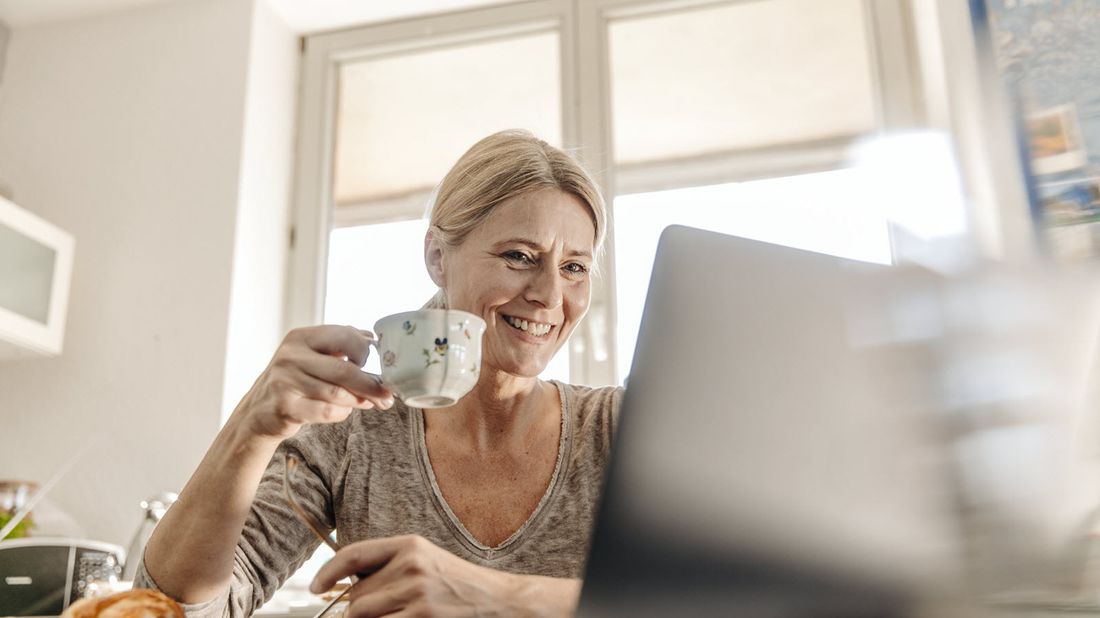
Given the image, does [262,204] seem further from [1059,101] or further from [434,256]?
[1059,101]

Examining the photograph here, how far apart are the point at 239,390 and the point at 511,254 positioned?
5.10 ft

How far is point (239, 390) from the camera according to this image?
2.63 meters

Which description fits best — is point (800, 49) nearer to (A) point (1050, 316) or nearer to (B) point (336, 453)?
(B) point (336, 453)

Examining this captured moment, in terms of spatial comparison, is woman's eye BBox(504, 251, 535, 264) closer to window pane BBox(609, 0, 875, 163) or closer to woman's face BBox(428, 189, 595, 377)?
woman's face BBox(428, 189, 595, 377)

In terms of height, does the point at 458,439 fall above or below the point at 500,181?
below

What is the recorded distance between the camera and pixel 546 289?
1.32 meters

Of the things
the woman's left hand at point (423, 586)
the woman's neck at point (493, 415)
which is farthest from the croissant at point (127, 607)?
the woman's neck at point (493, 415)

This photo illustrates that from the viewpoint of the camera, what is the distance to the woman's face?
1330 mm

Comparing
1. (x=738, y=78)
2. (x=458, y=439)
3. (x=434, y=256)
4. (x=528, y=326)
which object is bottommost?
(x=458, y=439)

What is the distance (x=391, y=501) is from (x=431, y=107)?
2.01 meters

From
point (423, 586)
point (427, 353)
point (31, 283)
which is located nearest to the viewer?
point (423, 586)

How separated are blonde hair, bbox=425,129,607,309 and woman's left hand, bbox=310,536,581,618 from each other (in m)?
0.74

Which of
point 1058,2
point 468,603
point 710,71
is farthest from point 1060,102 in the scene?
point 468,603

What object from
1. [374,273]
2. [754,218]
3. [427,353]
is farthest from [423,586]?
[374,273]
